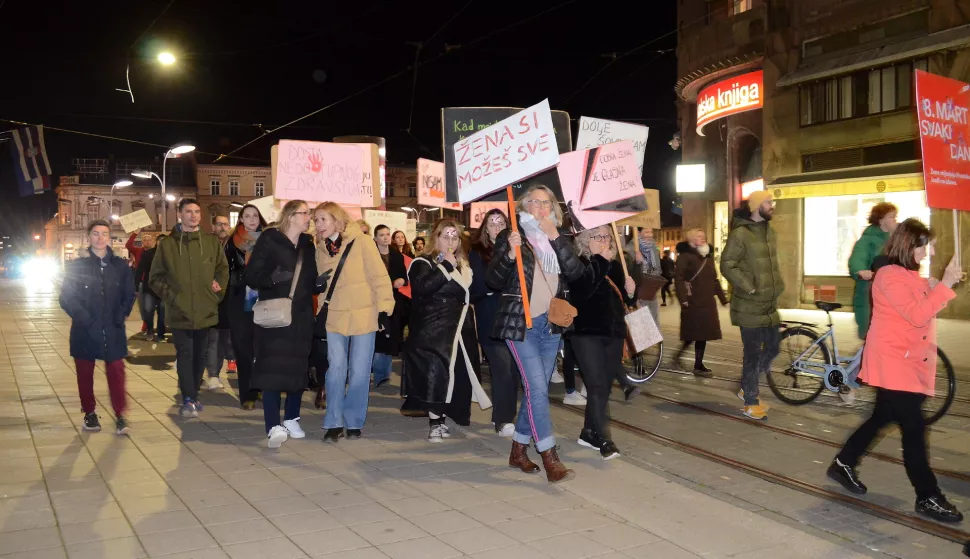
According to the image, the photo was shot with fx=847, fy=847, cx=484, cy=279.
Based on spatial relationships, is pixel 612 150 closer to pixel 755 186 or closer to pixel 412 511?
pixel 412 511

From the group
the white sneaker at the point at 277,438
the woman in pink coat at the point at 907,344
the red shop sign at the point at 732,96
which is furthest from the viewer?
the red shop sign at the point at 732,96

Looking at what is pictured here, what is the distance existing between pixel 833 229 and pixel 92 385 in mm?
19580

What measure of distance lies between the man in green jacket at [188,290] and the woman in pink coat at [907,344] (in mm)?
5598

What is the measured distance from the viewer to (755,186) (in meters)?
25.7

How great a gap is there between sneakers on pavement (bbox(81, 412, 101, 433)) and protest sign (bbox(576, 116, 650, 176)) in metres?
6.18

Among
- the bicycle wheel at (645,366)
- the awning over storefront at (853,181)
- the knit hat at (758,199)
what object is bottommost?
the bicycle wheel at (645,366)

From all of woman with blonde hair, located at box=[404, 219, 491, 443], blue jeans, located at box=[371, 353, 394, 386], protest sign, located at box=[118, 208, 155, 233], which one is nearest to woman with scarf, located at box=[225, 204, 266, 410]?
blue jeans, located at box=[371, 353, 394, 386]

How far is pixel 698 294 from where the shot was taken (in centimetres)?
1066

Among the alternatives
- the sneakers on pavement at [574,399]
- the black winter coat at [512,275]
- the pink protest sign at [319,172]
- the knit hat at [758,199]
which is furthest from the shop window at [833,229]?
the black winter coat at [512,275]

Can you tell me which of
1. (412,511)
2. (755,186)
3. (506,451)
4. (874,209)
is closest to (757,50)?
(755,186)

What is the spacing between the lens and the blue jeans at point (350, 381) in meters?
6.86

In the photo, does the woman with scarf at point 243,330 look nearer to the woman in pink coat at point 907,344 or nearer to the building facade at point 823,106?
the woman in pink coat at point 907,344

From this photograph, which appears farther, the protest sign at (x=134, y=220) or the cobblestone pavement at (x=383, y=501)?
the protest sign at (x=134, y=220)

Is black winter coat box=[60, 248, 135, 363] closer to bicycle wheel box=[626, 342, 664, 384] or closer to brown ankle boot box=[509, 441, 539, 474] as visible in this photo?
brown ankle boot box=[509, 441, 539, 474]
